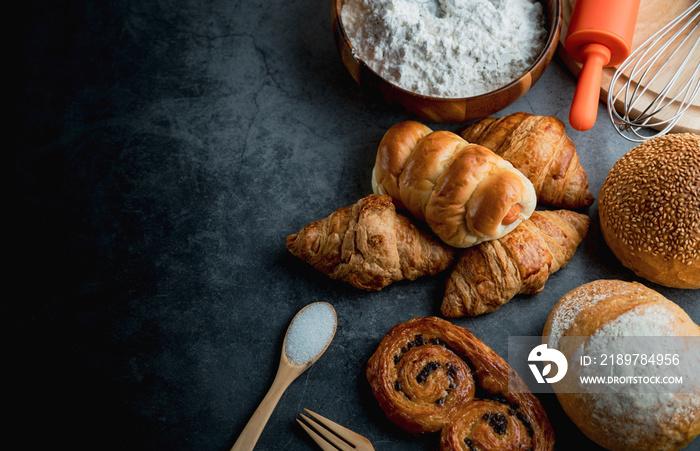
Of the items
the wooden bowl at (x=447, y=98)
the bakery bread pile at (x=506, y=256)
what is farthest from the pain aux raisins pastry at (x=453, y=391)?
the wooden bowl at (x=447, y=98)

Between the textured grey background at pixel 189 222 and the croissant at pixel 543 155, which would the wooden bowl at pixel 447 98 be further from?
the textured grey background at pixel 189 222

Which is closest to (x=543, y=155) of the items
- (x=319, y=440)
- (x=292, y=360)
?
(x=292, y=360)

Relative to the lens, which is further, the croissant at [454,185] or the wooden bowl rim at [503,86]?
the wooden bowl rim at [503,86]

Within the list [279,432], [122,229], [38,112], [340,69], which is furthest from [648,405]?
[38,112]

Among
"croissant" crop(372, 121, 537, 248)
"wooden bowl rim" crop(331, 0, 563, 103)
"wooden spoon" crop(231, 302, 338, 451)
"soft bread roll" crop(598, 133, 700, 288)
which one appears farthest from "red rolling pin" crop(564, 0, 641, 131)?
"wooden spoon" crop(231, 302, 338, 451)

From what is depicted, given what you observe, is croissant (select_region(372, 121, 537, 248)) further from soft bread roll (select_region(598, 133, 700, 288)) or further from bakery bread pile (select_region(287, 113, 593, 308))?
soft bread roll (select_region(598, 133, 700, 288))

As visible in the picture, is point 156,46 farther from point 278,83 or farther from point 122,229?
point 122,229
